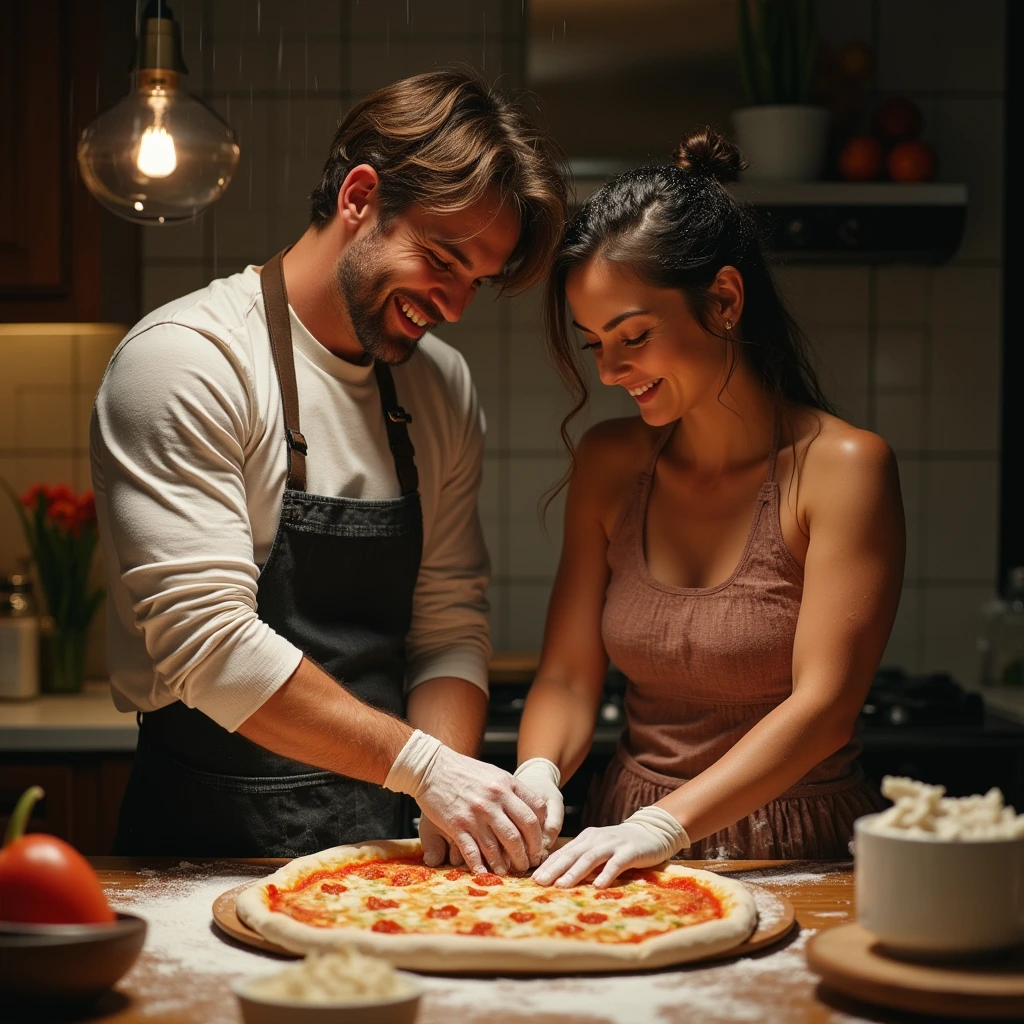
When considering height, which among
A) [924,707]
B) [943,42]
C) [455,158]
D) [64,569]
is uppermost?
[943,42]

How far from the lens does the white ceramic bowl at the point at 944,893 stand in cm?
110

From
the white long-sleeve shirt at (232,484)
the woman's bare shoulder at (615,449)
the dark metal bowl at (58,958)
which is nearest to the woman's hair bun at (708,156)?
the woman's bare shoulder at (615,449)

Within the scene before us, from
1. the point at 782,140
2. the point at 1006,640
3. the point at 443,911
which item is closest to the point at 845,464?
the point at 443,911

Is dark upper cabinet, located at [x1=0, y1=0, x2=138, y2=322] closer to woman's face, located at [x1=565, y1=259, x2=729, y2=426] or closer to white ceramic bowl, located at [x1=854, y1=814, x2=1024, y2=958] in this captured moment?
woman's face, located at [x1=565, y1=259, x2=729, y2=426]

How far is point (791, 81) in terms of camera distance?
113 inches

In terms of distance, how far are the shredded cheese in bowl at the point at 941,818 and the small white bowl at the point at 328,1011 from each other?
1.39 ft

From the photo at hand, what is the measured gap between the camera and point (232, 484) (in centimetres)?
166

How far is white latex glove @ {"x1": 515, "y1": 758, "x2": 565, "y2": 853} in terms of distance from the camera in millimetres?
1617

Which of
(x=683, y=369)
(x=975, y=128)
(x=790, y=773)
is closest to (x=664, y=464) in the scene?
(x=683, y=369)

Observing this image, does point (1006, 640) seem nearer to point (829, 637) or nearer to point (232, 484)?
point (829, 637)

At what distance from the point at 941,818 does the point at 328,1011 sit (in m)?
0.53

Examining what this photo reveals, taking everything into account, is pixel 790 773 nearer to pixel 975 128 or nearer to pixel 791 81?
pixel 791 81

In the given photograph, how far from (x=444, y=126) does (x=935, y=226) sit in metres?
1.35

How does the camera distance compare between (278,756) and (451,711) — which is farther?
(451,711)
